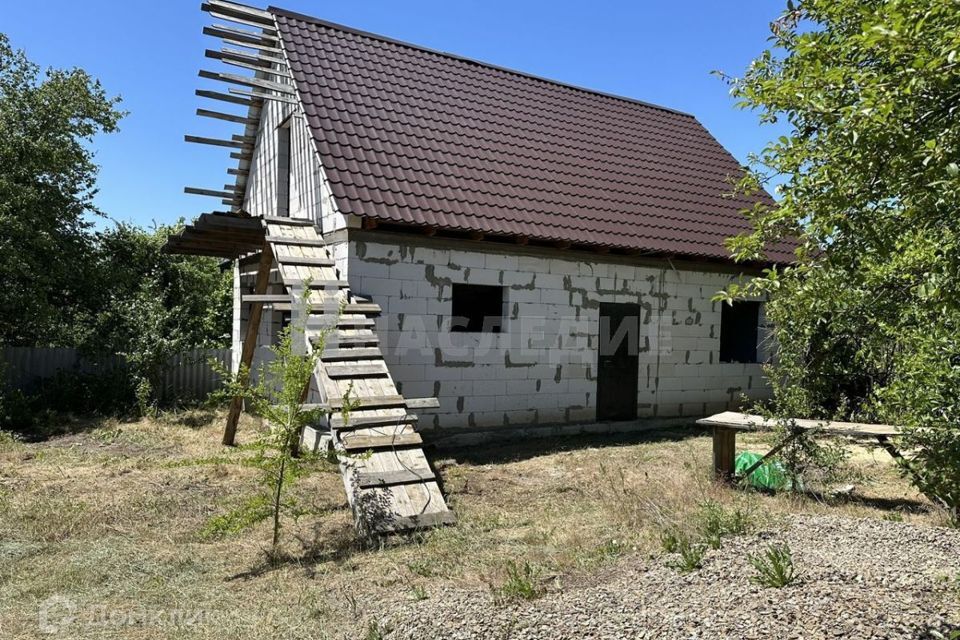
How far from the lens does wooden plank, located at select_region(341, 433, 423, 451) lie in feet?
21.2

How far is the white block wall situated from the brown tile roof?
0.54 m

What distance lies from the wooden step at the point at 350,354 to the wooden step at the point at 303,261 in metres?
1.84

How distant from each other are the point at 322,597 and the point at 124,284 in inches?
552

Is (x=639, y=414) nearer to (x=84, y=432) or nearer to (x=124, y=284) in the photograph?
(x=84, y=432)

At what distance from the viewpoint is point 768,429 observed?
277 inches

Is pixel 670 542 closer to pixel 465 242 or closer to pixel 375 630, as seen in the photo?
pixel 375 630

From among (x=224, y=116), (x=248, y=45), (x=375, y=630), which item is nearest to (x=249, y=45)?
(x=248, y=45)

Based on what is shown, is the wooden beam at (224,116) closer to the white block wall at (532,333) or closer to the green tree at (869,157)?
the white block wall at (532,333)

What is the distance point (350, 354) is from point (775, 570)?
501 centimetres

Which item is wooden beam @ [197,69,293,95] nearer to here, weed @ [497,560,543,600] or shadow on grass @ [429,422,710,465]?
shadow on grass @ [429,422,710,465]

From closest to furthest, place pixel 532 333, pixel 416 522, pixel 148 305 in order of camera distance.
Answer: pixel 416 522 < pixel 532 333 < pixel 148 305

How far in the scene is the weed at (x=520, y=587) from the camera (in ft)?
13.9

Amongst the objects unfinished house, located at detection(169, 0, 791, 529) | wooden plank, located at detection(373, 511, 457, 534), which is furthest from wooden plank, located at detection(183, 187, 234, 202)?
wooden plank, located at detection(373, 511, 457, 534)

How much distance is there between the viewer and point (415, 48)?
1336 cm
